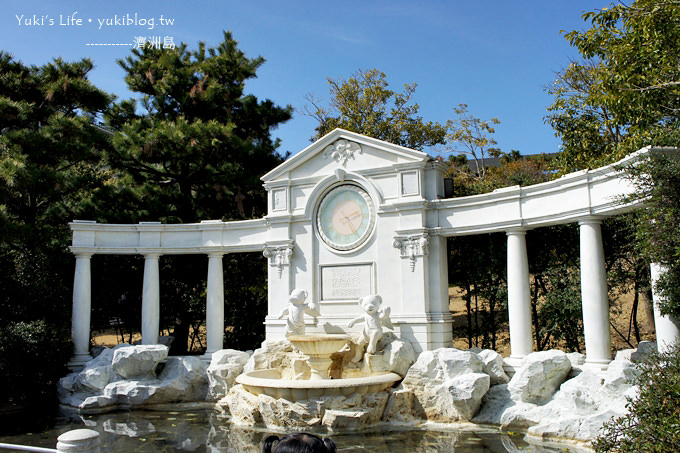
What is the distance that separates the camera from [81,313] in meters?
18.1

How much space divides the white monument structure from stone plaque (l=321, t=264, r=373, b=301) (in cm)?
3

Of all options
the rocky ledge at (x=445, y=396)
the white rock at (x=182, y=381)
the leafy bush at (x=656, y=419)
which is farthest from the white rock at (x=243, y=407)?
the leafy bush at (x=656, y=419)

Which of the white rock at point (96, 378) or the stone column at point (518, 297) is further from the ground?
the stone column at point (518, 297)

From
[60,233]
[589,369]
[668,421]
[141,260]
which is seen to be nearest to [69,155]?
[60,233]

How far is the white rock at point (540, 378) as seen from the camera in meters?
12.6

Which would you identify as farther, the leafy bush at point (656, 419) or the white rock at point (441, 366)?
the white rock at point (441, 366)

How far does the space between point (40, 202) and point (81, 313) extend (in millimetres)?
6118

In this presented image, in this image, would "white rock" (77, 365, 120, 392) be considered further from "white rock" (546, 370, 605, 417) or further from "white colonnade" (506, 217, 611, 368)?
"white rock" (546, 370, 605, 417)

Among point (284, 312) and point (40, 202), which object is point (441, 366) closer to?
point (284, 312)

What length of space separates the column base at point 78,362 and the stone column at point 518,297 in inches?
487

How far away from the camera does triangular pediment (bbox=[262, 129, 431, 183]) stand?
16250 millimetres

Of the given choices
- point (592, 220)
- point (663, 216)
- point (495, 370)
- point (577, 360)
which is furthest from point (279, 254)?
point (663, 216)

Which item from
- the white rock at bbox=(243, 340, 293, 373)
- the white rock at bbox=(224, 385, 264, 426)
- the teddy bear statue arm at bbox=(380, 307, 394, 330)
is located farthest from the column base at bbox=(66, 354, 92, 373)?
the teddy bear statue arm at bbox=(380, 307, 394, 330)

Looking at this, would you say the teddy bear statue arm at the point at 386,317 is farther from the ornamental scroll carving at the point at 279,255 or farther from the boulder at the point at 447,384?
the ornamental scroll carving at the point at 279,255
